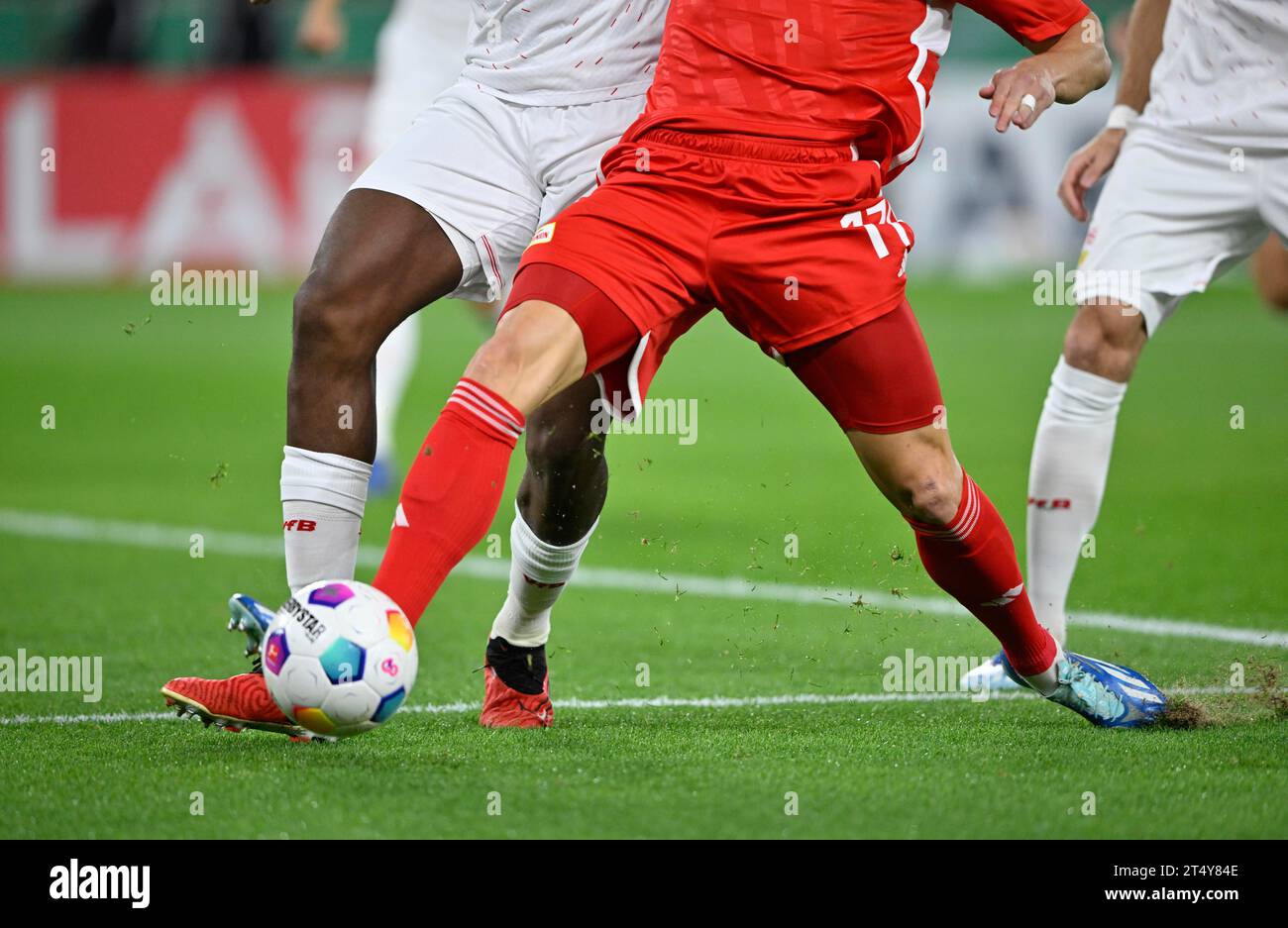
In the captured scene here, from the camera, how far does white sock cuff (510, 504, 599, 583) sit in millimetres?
4270

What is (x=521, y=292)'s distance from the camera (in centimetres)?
344

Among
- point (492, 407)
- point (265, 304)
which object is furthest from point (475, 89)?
point (265, 304)

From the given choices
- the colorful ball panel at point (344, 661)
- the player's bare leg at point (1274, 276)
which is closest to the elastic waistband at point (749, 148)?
the colorful ball panel at point (344, 661)

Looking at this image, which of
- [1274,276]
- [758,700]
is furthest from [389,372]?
[758,700]

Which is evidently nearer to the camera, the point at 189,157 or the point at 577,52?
the point at 577,52

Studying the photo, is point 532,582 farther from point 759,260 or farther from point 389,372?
point 389,372

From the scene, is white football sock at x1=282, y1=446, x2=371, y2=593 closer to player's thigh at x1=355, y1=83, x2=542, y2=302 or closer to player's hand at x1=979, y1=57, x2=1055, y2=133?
player's thigh at x1=355, y1=83, x2=542, y2=302

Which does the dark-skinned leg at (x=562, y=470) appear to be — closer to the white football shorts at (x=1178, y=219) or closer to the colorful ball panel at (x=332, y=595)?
the colorful ball panel at (x=332, y=595)

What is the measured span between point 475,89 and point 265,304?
45.7ft

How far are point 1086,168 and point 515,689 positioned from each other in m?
2.14

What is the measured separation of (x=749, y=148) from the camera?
12.0ft

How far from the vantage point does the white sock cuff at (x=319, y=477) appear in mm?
3844

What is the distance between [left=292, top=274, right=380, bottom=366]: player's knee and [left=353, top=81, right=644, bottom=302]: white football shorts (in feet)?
0.99
